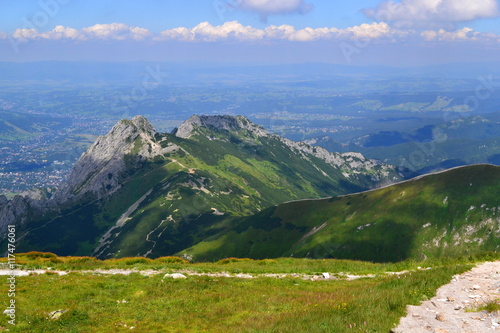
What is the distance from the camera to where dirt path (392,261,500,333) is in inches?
728

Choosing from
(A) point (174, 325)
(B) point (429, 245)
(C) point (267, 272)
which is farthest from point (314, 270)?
(B) point (429, 245)

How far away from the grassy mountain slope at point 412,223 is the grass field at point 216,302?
410ft

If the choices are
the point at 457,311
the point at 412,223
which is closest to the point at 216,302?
the point at 457,311

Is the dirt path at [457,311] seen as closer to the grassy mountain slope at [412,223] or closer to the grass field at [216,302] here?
the grass field at [216,302]

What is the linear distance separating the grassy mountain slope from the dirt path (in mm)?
131582

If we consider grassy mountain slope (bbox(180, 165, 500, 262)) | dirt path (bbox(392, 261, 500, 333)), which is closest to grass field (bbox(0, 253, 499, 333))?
dirt path (bbox(392, 261, 500, 333))

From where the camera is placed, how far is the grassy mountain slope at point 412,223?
500ft

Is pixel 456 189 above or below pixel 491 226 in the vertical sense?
above

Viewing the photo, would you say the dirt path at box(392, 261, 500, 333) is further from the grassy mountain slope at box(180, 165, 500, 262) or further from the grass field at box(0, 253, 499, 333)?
the grassy mountain slope at box(180, 165, 500, 262)

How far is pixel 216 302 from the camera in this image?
94.5ft

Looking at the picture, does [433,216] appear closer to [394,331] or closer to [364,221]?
[364,221]

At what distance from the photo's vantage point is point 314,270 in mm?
43844

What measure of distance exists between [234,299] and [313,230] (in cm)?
16120

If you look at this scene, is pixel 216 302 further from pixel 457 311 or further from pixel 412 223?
pixel 412 223
